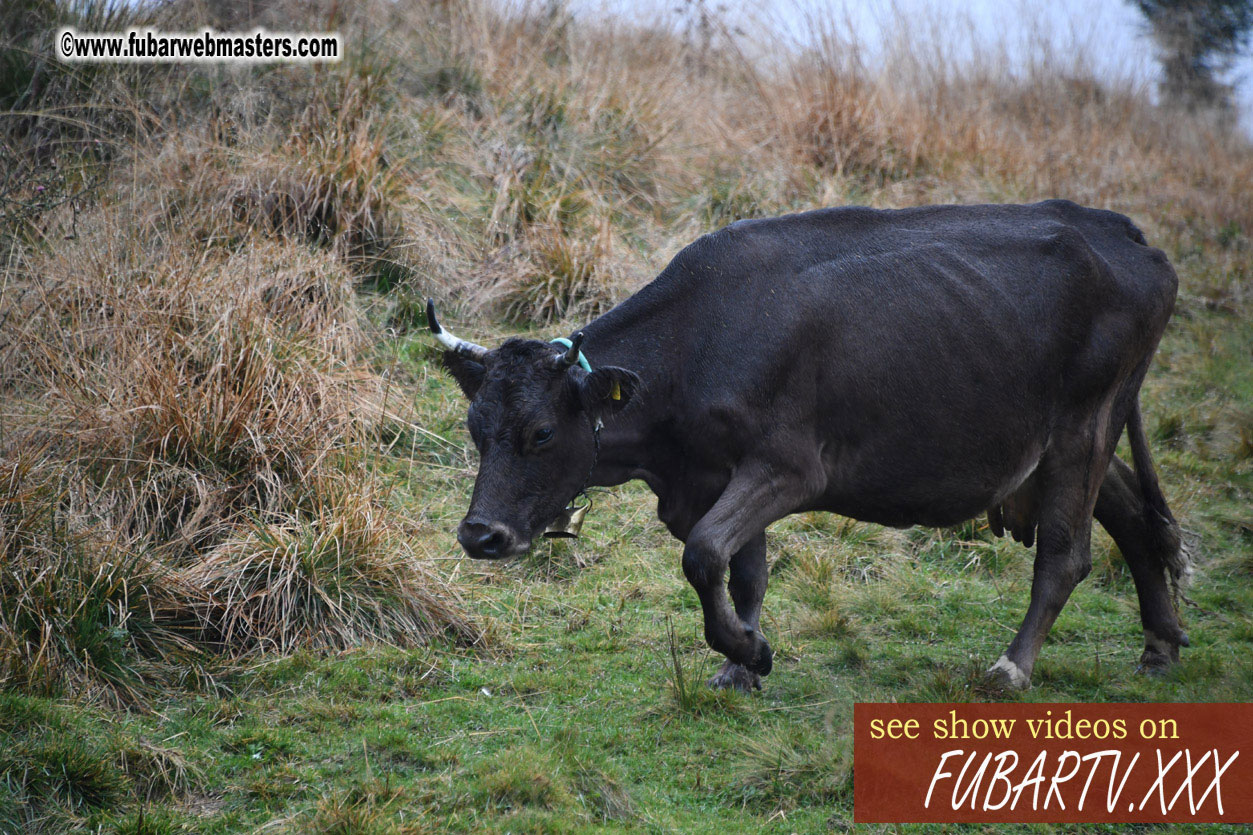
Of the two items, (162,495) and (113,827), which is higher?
(162,495)

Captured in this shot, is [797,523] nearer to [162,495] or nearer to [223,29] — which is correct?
[162,495]

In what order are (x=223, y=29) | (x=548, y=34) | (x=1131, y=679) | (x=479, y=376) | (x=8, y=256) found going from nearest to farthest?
(x=479, y=376) < (x=1131, y=679) < (x=8, y=256) < (x=223, y=29) < (x=548, y=34)

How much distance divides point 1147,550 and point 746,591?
234 cm

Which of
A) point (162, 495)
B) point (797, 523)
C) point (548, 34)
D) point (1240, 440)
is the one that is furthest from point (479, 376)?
point (548, 34)

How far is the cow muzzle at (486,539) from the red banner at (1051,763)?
1.74 metres

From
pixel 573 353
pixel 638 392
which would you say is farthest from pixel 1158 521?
pixel 573 353

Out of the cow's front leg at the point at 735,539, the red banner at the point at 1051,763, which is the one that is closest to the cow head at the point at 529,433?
the cow's front leg at the point at 735,539

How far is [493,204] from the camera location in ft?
34.1

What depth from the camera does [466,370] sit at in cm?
531

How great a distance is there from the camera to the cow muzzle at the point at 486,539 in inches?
193

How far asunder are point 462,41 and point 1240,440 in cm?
894

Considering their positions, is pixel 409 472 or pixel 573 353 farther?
pixel 409 472

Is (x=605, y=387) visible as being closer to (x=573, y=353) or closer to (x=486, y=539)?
(x=573, y=353)

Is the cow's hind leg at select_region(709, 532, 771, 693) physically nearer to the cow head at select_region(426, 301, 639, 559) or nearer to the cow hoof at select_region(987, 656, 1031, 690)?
the cow head at select_region(426, 301, 639, 559)
